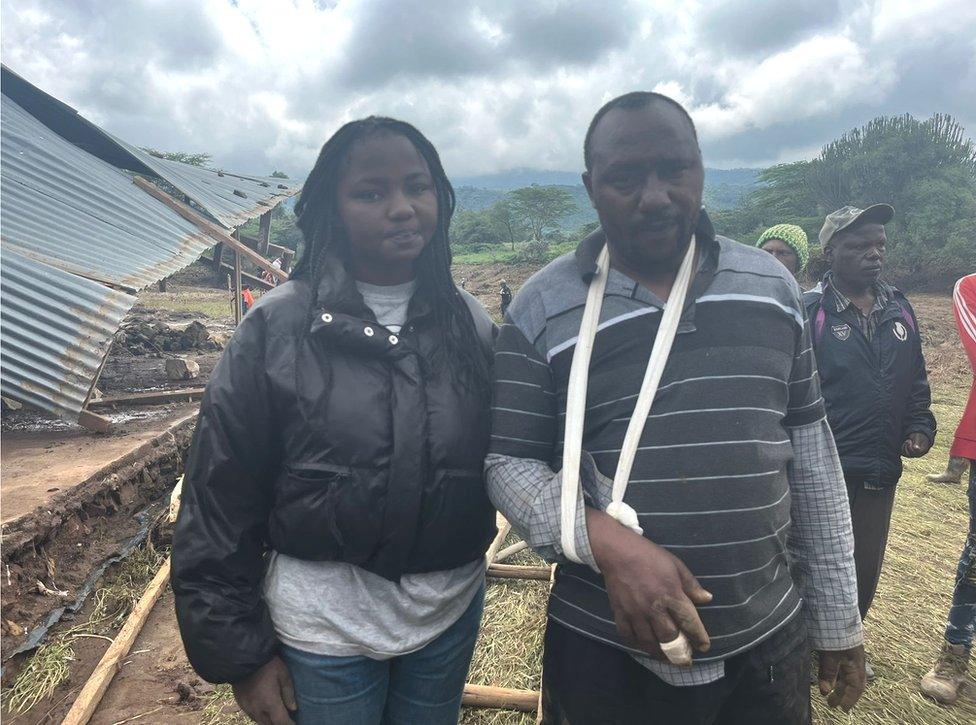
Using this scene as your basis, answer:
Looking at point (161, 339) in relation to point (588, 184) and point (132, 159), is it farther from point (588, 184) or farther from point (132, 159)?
point (588, 184)

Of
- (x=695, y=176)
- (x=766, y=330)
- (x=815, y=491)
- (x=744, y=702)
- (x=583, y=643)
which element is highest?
(x=695, y=176)

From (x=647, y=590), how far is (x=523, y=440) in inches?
15.4

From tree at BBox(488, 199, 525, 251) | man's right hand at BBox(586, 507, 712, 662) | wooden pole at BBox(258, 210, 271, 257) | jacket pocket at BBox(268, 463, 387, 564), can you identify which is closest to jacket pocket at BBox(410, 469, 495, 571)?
jacket pocket at BBox(268, 463, 387, 564)

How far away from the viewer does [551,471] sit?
4.11 ft

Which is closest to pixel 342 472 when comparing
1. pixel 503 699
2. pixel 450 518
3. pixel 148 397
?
pixel 450 518

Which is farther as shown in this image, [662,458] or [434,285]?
[434,285]

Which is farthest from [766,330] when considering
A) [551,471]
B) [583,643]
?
[583,643]

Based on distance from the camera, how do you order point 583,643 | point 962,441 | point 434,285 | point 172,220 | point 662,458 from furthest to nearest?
point 172,220, point 962,441, point 434,285, point 583,643, point 662,458

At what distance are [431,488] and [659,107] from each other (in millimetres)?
984

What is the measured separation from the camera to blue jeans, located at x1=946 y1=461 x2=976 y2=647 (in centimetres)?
259

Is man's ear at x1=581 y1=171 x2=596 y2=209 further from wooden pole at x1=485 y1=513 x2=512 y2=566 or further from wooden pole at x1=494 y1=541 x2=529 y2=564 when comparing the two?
wooden pole at x1=494 y1=541 x2=529 y2=564

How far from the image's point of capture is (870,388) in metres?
2.51

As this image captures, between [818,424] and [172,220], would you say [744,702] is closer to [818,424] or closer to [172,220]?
[818,424]

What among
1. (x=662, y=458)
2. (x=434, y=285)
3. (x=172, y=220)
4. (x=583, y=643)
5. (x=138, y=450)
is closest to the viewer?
(x=662, y=458)
